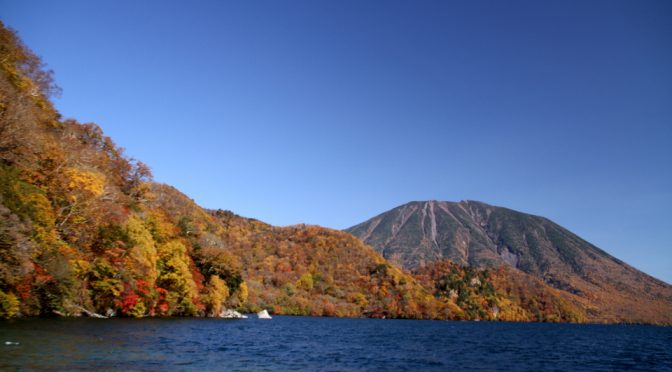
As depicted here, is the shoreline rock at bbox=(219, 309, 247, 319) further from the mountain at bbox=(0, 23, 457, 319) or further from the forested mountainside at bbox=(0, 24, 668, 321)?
the mountain at bbox=(0, 23, 457, 319)

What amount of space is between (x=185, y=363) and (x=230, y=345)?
14339 mm

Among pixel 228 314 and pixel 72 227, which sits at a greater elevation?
pixel 72 227

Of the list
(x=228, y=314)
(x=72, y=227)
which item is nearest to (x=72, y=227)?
(x=72, y=227)

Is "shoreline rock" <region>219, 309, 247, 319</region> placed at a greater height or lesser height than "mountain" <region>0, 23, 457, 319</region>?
lesser

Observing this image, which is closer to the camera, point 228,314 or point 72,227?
point 72,227

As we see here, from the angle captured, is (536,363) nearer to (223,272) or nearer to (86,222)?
(86,222)

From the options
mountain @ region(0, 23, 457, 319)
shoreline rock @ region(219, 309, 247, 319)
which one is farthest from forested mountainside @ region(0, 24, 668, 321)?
shoreline rock @ region(219, 309, 247, 319)

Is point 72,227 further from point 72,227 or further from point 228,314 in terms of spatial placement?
point 228,314

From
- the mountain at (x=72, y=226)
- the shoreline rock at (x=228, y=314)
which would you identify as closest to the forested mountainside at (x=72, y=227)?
the mountain at (x=72, y=226)

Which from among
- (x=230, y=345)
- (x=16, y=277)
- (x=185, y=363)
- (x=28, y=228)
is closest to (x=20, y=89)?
(x=28, y=228)

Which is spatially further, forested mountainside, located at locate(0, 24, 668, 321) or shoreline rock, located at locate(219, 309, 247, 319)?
shoreline rock, located at locate(219, 309, 247, 319)

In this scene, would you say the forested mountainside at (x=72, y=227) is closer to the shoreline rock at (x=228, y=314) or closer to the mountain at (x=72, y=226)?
the mountain at (x=72, y=226)

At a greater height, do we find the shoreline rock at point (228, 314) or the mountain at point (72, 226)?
the mountain at point (72, 226)

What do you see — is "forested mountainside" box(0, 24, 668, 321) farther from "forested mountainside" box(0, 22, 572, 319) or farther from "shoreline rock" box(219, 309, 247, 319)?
"shoreline rock" box(219, 309, 247, 319)
